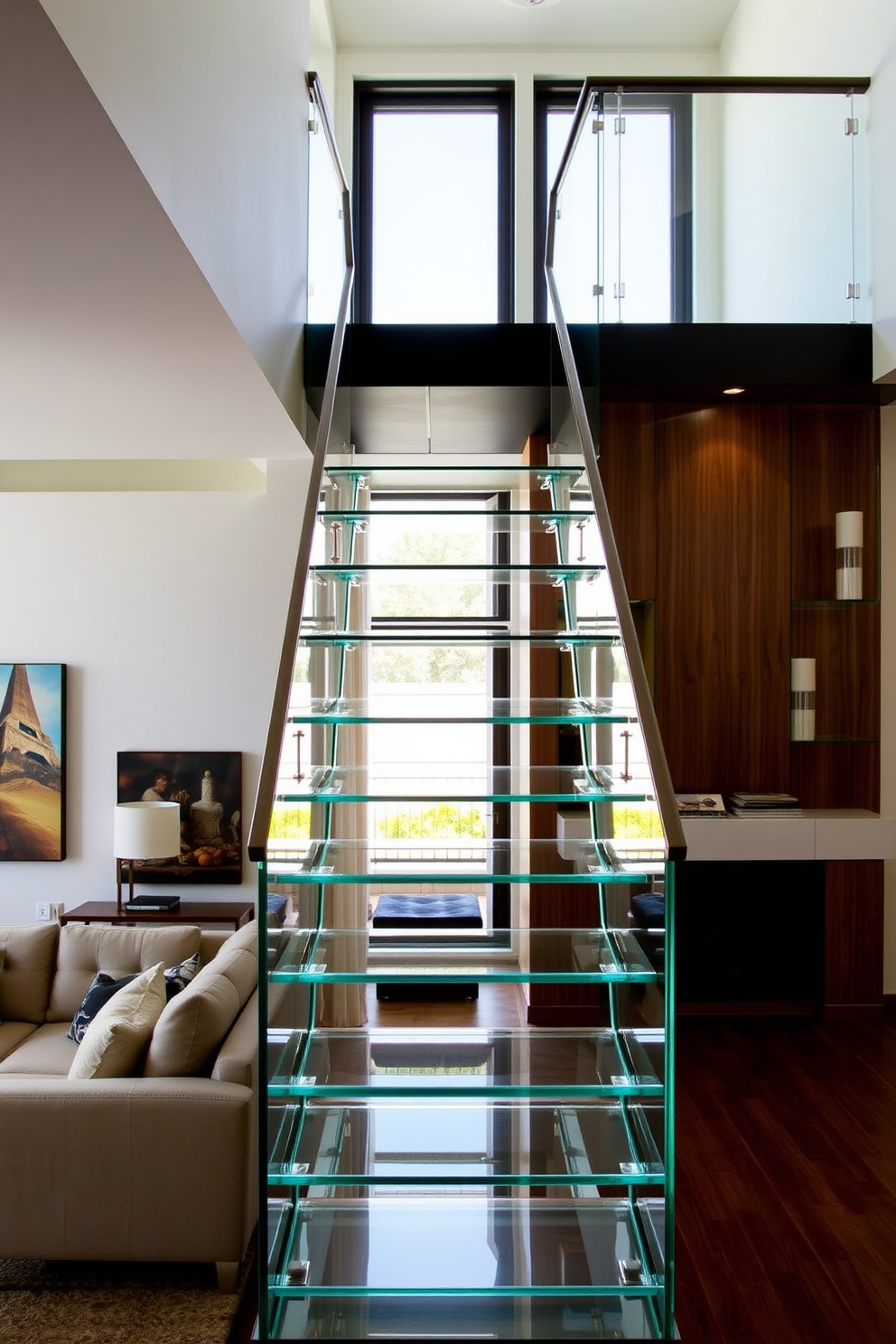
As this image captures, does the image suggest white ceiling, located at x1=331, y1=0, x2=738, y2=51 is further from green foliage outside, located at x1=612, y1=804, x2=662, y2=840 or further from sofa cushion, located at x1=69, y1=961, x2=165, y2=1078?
sofa cushion, located at x1=69, y1=961, x2=165, y2=1078

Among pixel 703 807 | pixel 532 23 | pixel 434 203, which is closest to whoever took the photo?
pixel 703 807

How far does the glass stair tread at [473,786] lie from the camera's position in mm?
2165

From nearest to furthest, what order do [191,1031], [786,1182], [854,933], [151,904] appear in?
[191,1031] → [786,1182] → [854,933] → [151,904]

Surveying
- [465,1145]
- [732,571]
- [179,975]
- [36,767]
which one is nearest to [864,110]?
[732,571]

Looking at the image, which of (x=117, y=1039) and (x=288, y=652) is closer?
(x=288, y=652)

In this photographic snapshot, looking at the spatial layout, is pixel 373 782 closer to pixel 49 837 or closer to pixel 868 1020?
pixel 868 1020

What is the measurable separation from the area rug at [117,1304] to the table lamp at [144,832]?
7.47 feet

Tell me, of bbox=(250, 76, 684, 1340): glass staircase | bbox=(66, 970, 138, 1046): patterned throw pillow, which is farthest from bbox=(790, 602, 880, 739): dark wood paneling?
bbox=(66, 970, 138, 1046): patterned throw pillow

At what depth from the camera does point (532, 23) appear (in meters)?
6.03

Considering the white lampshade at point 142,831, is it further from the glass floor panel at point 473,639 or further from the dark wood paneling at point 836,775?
the dark wood paneling at point 836,775

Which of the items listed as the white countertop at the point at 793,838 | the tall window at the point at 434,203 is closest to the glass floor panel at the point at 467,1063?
the white countertop at the point at 793,838

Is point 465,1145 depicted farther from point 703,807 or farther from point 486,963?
point 703,807

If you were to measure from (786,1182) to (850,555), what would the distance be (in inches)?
105

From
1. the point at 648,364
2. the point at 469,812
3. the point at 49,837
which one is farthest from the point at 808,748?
the point at 49,837
